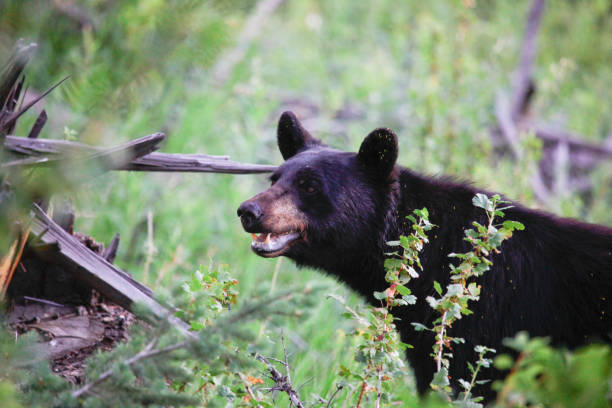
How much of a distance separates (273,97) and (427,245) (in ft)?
16.2

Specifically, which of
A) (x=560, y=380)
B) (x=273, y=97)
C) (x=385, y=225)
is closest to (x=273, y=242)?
(x=385, y=225)

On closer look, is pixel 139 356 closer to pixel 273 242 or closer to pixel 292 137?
pixel 273 242

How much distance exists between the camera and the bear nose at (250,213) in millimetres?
2727

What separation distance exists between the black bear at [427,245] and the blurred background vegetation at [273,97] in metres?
0.24

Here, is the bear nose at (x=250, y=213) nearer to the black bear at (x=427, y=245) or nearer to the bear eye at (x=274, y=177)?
the black bear at (x=427, y=245)

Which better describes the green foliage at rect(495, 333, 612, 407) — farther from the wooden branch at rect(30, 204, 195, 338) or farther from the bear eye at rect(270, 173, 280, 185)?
the bear eye at rect(270, 173, 280, 185)

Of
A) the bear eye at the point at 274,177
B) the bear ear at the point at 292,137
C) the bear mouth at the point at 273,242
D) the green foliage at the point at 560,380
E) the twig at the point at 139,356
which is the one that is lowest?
the bear mouth at the point at 273,242

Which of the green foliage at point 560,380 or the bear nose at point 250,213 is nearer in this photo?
the green foliage at point 560,380

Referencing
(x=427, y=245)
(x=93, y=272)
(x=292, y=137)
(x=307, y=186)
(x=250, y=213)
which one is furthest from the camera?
(x=292, y=137)

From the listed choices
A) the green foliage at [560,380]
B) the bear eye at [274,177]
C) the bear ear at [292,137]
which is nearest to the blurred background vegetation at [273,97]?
the bear eye at [274,177]

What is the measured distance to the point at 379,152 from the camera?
3012mm

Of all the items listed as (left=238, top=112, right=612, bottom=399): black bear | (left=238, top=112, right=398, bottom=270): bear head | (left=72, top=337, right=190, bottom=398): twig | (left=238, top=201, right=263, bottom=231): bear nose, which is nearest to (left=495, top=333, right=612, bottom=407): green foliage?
(left=72, top=337, right=190, bottom=398): twig

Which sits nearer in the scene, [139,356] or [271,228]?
[139,356]

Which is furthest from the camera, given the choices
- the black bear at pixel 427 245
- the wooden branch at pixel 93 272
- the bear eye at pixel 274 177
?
the bear eye at pixel 274 177
